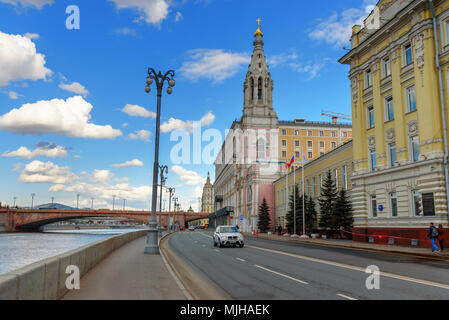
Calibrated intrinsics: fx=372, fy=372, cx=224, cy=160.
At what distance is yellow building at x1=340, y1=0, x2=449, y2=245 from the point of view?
23.9m

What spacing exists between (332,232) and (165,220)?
8465 centimetres

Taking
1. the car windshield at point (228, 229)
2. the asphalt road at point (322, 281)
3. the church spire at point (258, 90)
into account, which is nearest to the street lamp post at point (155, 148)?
the asphalt road at point (322, 281)

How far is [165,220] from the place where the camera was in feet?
389

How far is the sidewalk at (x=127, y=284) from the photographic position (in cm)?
834

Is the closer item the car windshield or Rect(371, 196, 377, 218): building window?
the car windshield

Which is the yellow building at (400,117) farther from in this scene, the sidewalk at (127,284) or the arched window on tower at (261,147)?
the arched window on tower at (261,147)

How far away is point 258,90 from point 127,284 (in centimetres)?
→ 8451

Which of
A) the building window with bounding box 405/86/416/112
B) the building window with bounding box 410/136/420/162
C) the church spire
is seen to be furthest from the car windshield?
the church spire

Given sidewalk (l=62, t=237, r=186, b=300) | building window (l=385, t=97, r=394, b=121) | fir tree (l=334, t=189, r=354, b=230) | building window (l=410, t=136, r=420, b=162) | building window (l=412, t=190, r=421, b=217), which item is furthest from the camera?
fir tree (l=334, t=189, r=354, b=230)

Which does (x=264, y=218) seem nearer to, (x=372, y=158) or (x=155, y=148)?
(x=372, y=158)

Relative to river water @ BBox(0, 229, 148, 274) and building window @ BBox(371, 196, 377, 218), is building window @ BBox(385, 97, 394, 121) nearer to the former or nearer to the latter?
building window @ BBox(371, 196, 377, 218)

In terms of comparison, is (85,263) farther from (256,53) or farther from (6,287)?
(256,53)

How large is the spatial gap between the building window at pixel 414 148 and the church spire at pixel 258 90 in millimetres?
63239
